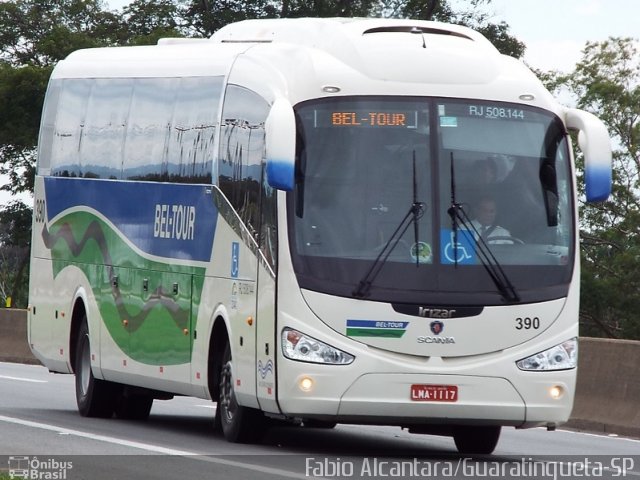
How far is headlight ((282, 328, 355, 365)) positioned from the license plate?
0.54 m

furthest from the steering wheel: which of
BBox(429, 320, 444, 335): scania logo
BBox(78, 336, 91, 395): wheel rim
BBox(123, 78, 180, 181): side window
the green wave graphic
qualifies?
BBox(78, 336, 91, 395): wheel rim

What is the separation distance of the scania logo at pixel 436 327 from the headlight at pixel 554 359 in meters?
0.67

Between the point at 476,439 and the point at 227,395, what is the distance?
2.15 metres

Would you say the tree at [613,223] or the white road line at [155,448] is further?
the tree at [613,223]

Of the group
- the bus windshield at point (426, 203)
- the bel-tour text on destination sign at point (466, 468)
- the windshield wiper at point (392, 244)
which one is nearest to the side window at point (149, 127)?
the bus windshield at point (426, 203)

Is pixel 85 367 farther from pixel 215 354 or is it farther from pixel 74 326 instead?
pixel 215 354

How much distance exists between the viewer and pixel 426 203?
13.4m

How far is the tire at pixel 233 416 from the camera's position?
14453mm

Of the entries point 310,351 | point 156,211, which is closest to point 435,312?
point 310,351

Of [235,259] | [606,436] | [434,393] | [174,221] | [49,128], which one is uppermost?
[49,128]

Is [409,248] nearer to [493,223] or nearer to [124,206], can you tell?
[493,223]

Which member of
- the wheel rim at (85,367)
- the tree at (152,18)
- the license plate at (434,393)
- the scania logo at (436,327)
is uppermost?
the tree at (152,18)

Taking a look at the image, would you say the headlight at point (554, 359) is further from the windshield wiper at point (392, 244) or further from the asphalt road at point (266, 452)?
the windshield wiper at point (392, 244)

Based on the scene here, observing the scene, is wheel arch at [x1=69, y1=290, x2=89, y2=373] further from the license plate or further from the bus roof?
the license plate
